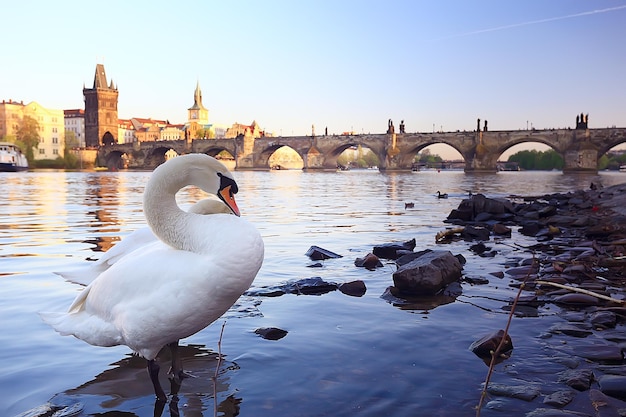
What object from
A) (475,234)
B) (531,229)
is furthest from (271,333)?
(531,229)

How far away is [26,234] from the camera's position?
8.92 meters

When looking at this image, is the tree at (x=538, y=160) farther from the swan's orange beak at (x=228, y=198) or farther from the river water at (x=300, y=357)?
the swan's orange beak at (x=228, y=198)

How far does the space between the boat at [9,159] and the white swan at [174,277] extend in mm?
64347

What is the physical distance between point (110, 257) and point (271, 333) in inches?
47.8

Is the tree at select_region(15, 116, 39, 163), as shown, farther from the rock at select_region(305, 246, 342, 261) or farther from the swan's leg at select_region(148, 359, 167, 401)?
the swan's leg at select_region(148, 359, 167, 401)

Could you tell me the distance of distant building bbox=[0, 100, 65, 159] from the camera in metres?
96.4

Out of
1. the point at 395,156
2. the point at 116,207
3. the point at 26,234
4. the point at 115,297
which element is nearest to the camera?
the point at 115,297

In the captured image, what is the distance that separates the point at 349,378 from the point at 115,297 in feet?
4.42

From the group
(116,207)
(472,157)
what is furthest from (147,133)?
(116,207)

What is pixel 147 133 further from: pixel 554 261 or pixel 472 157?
pixel 554 261

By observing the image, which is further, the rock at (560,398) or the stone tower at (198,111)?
the stone tower at (198,111)

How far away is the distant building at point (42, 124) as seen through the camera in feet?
316

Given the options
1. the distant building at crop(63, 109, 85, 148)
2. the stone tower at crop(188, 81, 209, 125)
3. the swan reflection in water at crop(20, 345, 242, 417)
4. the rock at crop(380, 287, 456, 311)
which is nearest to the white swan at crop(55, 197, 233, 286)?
the swan reflection in water at crop(20, 345, 242, 417)

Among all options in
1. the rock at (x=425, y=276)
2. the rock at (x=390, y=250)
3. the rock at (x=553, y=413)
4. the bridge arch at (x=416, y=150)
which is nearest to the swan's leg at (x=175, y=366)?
the rock at (x=553, y=413)
